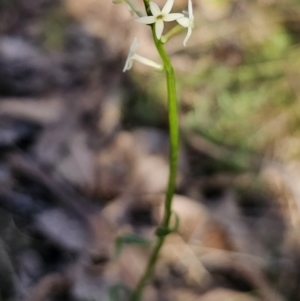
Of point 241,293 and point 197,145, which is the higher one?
point 197,145

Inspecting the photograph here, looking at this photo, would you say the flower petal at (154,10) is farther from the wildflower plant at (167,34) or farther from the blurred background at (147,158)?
the blurred background at (147,158)

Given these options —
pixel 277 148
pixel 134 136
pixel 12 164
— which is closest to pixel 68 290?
pixel 12 164

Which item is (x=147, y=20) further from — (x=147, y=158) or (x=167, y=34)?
(x=147, y=158)

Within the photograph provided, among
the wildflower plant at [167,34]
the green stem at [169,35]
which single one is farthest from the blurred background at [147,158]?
the green stem at [169,35]

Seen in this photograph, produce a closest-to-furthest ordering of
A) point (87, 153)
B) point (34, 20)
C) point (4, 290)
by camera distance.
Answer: point (4, 290) → point (87, 153) → point (34, 20)

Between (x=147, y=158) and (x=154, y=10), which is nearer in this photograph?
(x=154, y=10)

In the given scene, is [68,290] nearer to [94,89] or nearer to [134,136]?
[134,136]

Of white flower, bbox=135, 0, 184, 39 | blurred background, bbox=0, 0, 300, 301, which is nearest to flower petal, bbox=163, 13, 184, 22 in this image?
white flower, bbox=135, 0, 184, 39

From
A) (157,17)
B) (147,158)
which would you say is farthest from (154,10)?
(147,158)
